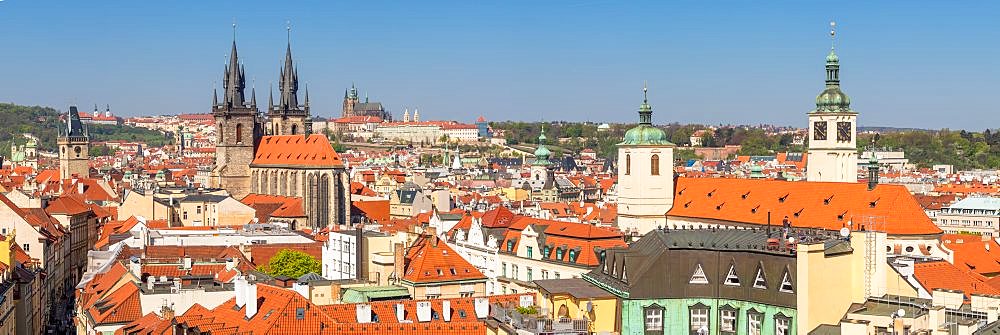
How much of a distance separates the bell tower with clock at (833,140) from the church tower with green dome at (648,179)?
11.2 metres

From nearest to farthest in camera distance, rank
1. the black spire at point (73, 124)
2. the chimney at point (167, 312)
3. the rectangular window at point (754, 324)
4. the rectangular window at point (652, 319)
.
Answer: the rectangular window at point (754, 324), the rectangular window at point (652, 319), the chimney at point (167, 312), the black spire at point (73, 124)

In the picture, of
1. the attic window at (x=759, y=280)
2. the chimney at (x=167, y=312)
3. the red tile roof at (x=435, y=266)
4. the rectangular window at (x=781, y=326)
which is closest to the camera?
the rectangular window at (x=781, y=326)

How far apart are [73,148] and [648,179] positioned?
10048 cm

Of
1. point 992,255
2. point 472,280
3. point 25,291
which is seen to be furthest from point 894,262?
A: point 25,291

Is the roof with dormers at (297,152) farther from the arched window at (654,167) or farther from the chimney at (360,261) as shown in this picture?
the chimney at (360,261)

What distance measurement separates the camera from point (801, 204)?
72750 mm

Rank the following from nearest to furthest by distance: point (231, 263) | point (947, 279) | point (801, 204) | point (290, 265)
A: point (947, 279), point (231, 263), point (290, 265), point (801, 204)

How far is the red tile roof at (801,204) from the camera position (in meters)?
68.4

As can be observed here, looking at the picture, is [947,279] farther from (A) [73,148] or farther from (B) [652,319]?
(A) [73,148]

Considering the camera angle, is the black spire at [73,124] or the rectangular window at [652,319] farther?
the black spire at [73,124]

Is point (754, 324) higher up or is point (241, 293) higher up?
point (241, 293)

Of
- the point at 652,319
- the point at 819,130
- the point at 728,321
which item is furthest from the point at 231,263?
the point at 819,130

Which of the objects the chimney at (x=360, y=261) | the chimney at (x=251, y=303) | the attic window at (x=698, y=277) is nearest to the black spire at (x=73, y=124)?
the chimney at (x=360, y=261)

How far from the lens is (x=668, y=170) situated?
262 ft
